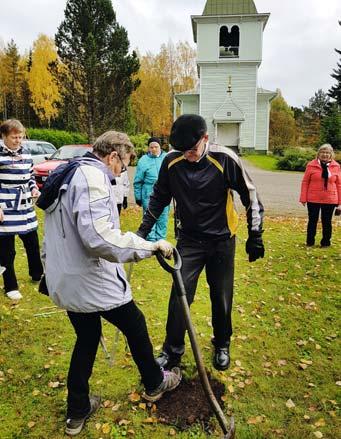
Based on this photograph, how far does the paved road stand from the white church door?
38.5ft

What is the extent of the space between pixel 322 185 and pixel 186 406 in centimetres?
558

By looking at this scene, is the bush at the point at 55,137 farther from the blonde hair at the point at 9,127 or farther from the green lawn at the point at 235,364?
the blonde hair at the point at 9,127

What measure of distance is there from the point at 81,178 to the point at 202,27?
36721mm

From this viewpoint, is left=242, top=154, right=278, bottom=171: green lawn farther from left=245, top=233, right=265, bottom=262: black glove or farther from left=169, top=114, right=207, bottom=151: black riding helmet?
left=169, top=114, right=207, bottom=151: black riding helmet

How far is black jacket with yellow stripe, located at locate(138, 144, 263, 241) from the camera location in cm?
318

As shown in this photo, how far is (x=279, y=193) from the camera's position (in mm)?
15688

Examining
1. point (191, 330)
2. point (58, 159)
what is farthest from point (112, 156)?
point (58, 159)

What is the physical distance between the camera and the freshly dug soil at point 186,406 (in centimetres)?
299

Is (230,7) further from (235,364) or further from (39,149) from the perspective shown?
(235,364)

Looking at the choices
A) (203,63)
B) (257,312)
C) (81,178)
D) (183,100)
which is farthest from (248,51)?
(81,178)

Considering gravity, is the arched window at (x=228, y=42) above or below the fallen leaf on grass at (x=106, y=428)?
above

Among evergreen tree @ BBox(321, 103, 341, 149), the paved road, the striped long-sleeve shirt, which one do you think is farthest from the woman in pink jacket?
evergreen tree @ BBox(321, 103, 341, 149)

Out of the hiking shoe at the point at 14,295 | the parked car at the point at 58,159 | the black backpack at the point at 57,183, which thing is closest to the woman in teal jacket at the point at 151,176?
the hiking shoe at the point at 14,295

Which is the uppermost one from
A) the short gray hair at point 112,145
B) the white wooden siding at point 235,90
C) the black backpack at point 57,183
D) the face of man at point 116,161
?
the white wooden siding at point 235,90
